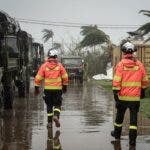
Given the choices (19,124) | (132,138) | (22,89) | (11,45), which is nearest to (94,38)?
(22,89)

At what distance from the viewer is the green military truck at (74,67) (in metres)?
44.1

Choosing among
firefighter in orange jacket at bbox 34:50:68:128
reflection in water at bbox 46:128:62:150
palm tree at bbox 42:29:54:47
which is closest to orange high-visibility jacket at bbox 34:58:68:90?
firefighter in orange jacket at bbox 34:50:68:128

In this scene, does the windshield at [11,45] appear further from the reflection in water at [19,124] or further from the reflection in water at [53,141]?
the reflection in water at [53,141]

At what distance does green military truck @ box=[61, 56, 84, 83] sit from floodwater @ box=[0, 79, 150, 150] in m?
22.2

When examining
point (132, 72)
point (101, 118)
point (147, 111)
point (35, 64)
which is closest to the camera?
point (132, 72)

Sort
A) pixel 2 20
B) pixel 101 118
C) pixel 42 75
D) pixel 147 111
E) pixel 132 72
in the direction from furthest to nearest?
pixel 2 20
pixel 147 111
pixel 101 118
pixel 42 75
pixel 132 72

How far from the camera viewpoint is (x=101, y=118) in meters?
17.2

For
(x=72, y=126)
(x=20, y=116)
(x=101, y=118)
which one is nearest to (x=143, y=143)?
(x=72, y=126)

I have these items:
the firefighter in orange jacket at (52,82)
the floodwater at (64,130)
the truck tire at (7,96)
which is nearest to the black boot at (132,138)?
the floodwater at (64,130)

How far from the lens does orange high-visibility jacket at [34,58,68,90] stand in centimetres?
1485

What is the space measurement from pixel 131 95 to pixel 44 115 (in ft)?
20.7

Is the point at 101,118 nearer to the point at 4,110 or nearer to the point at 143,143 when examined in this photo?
the point at 4,110

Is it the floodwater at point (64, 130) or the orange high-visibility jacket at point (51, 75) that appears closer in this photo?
the floodwater at point (64, 130)

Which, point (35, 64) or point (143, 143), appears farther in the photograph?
point (35, 64)
